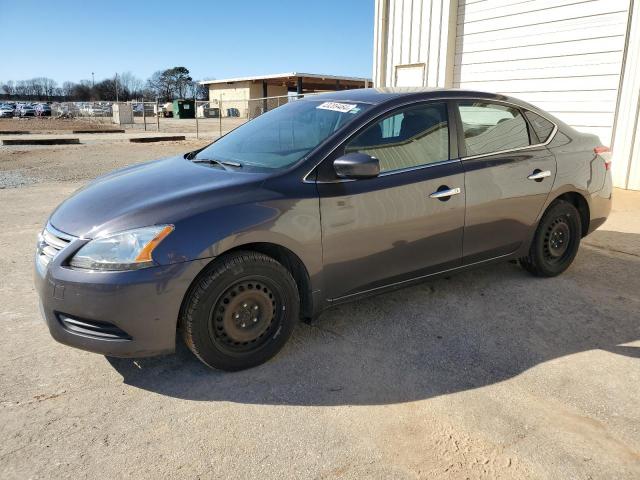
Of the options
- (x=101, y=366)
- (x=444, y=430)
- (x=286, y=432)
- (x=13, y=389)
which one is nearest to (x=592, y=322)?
(x=444, y=430)

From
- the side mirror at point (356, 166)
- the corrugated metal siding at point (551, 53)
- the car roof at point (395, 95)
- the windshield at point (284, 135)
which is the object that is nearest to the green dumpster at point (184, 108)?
the corrugated metal siding at point (551, 53)

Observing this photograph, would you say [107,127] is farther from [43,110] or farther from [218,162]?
[218,162]

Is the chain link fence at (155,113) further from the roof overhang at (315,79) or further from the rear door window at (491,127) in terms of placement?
the rear door window at (491,127)

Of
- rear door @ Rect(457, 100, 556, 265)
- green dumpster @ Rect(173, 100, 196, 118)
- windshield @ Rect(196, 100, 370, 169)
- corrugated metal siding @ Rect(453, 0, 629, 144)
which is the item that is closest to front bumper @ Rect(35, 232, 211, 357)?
windshield @ Rect(196, 100, 370, 169)

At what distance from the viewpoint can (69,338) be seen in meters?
2.87

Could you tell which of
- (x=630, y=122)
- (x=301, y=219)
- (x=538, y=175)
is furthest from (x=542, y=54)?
(x=301, y=219)

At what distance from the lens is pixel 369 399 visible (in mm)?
2904

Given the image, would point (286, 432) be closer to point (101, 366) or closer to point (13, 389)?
point (101, 366)

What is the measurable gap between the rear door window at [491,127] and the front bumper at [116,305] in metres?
2.33

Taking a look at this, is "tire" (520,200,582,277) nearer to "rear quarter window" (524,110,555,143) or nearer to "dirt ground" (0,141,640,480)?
"dirt ground" (0,141,640,480)

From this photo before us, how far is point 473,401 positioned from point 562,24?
27.6ft

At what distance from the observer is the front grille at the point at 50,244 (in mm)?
2947

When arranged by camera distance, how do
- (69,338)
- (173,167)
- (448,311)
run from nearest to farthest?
(69,338), (173,167), (448,311)

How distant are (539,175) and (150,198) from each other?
311 cm
